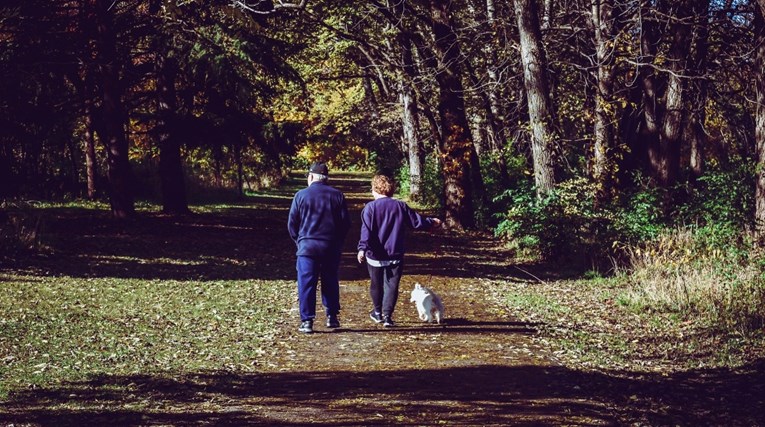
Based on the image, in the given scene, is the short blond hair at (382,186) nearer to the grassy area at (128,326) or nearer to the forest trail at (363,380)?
the forest trail at (363,380)

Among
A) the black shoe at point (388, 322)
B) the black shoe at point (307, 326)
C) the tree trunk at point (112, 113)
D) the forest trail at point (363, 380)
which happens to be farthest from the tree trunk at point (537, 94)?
the tree trunk at point (112, 113)

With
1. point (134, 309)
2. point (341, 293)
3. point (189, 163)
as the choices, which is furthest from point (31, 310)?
point (189, 163)

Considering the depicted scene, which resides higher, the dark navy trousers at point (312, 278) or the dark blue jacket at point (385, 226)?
the dark blue jacket at point (385, 226)

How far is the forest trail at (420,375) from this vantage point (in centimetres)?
732

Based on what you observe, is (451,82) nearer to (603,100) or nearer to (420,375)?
(603,100)

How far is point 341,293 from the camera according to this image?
14570 millimetres

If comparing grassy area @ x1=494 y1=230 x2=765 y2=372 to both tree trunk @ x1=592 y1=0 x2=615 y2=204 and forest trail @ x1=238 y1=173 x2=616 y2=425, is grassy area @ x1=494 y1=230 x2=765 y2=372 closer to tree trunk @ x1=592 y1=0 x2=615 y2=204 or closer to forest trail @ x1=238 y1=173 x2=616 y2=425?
forest trail @ x1=238 y1=173 x2=616 y2=425

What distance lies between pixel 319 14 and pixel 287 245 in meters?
7.74

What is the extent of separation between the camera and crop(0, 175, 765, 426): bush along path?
7.43 meters

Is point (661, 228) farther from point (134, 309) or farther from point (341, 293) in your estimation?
point (134, 309)

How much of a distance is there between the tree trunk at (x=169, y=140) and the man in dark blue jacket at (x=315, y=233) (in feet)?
58.6

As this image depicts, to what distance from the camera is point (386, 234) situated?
11.1 meters

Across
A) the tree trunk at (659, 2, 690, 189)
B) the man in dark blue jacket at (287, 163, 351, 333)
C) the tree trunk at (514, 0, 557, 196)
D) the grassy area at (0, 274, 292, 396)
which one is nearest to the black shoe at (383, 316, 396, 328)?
the man in dark blue jacket at (287, 163, 351, 333)

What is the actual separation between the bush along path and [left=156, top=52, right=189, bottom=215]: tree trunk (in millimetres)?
11203
